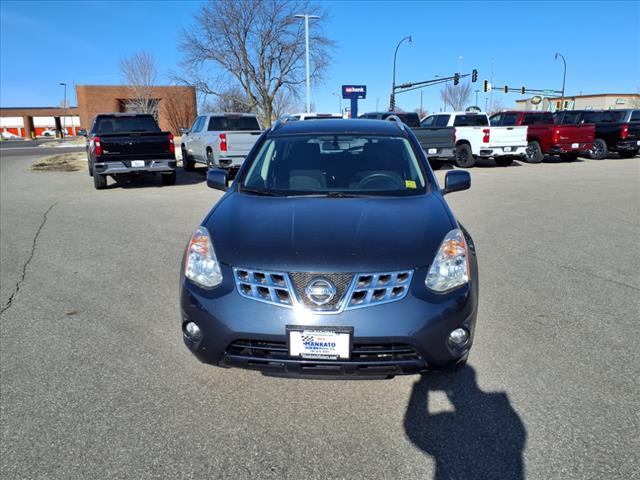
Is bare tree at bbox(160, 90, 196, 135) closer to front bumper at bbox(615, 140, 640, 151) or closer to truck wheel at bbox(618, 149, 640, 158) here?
truck wheel at bbox(618, 149, 640, 158)

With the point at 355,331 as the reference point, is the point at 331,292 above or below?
above

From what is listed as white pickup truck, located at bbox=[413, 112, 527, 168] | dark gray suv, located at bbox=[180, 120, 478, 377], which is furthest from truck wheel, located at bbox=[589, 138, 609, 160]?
dark gray suv, located at bbox=[180, 120, 478, 377]

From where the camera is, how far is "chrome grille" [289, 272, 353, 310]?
8.58ft

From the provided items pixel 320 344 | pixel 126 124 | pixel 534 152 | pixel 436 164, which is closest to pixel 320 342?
pixel 320 344

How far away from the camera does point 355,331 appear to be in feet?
8.43

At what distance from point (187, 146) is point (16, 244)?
1106cm

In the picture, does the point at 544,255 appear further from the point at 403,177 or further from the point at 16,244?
the point at 16,244

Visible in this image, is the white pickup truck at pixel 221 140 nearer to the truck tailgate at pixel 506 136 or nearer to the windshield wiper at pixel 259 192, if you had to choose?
the truck tailgate at pixel 506 136

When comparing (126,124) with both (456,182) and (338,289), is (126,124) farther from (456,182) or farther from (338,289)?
(338,289)

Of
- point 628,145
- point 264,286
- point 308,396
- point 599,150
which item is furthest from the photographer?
point 599,150

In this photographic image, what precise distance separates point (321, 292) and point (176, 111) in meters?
57.2

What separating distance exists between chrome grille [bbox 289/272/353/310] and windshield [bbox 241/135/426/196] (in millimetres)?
1230

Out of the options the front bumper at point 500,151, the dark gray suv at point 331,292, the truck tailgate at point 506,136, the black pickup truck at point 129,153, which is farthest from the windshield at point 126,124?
the dark gray suv at point 331,292

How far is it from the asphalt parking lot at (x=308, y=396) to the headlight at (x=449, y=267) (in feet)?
2.53
